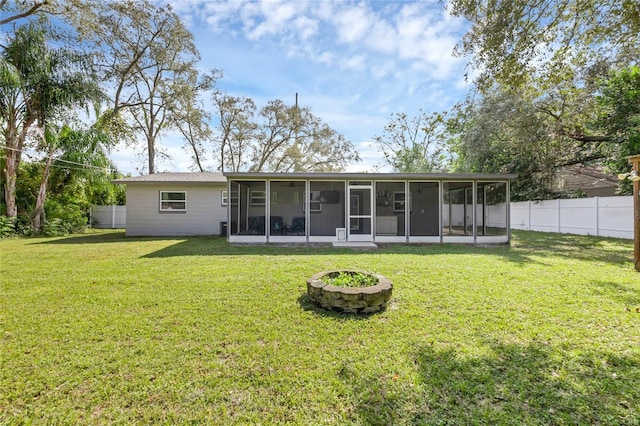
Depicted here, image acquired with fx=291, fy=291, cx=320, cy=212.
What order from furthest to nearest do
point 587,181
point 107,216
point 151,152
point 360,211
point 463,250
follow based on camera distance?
point 151,152, point 587,181, point 107,216, point 360,211, point 463,250

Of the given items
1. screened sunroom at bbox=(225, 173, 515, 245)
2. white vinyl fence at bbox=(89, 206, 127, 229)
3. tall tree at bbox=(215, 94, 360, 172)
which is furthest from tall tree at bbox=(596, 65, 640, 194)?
white vinyl fence at bbox=(89, 206, 127, 229)

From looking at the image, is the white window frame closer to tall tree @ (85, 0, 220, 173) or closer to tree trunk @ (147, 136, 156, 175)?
tall tree @ (85, 0, 220, 173)

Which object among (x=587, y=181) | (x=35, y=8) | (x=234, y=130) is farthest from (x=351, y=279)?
(x=587, y=181)

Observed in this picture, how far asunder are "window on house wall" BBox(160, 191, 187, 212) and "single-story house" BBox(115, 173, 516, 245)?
38mm

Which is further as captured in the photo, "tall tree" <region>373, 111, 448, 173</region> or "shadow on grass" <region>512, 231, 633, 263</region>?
"tall tree" <region>373, 111, 448, 173</region>

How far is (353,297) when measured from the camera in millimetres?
3555

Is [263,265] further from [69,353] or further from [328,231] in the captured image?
[328,231]

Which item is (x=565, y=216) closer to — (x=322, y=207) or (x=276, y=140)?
(x=322, y=207)

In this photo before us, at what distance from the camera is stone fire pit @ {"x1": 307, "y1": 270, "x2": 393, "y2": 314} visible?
3.56m

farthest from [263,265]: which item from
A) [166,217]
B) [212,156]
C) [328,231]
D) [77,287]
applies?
[212,156]

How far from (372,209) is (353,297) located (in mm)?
6287

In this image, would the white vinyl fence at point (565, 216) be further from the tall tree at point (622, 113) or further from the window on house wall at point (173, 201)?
the window on house wall at point (173, 201)

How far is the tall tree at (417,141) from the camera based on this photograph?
2505 centimetres

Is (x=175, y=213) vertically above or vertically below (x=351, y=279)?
above
